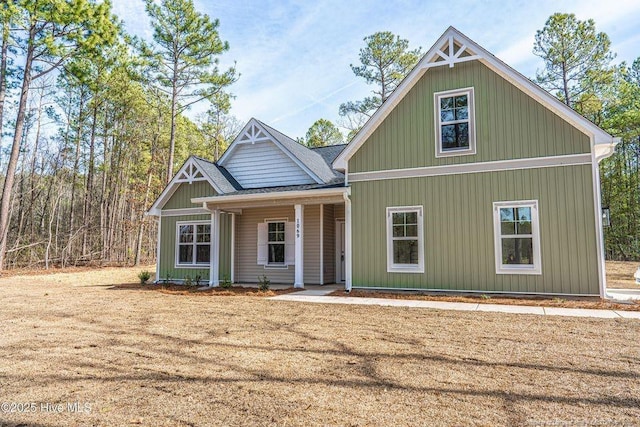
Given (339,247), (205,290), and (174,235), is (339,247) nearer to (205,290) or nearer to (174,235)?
(205,290)

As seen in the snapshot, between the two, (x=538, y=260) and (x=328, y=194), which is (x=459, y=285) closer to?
(x=538, y=260)

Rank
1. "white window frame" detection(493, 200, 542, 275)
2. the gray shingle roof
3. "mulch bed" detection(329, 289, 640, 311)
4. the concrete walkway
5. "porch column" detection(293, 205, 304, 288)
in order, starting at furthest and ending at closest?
the gray shingle roof < "porch column" detection(293, 205, 304, 288) < "white window frame" detection(493, 200, 542, 275) < "mulch bed" detection(329, 289, 640, 311) < the concrete walkway

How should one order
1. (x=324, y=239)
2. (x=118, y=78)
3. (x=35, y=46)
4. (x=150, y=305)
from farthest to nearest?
(x=118, y=78), (x=35, y=46), (x=324, y=239), (x=150, y=305)

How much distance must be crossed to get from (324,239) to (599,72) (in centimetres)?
1791

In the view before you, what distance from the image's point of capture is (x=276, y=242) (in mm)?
12820

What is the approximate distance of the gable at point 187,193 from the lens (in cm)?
1295

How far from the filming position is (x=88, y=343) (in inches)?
199

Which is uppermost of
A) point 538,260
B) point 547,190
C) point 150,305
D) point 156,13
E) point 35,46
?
point 156,13

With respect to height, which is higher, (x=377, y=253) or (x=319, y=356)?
(x=377, y=253)

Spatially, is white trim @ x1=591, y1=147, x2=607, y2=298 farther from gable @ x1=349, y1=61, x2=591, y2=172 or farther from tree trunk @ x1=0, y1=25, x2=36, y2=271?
tree trunk @ x1=0, y1=25, x2=36, y2=271

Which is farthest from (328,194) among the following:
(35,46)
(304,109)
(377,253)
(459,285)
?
(304,109)

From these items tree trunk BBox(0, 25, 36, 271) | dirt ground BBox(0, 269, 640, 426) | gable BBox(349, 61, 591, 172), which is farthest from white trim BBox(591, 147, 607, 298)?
tree trunk BBox(0, 25, 36, 271)

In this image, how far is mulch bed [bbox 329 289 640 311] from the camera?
7.49 m

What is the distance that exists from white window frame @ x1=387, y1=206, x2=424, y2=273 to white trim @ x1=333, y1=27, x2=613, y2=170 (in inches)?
76.4
